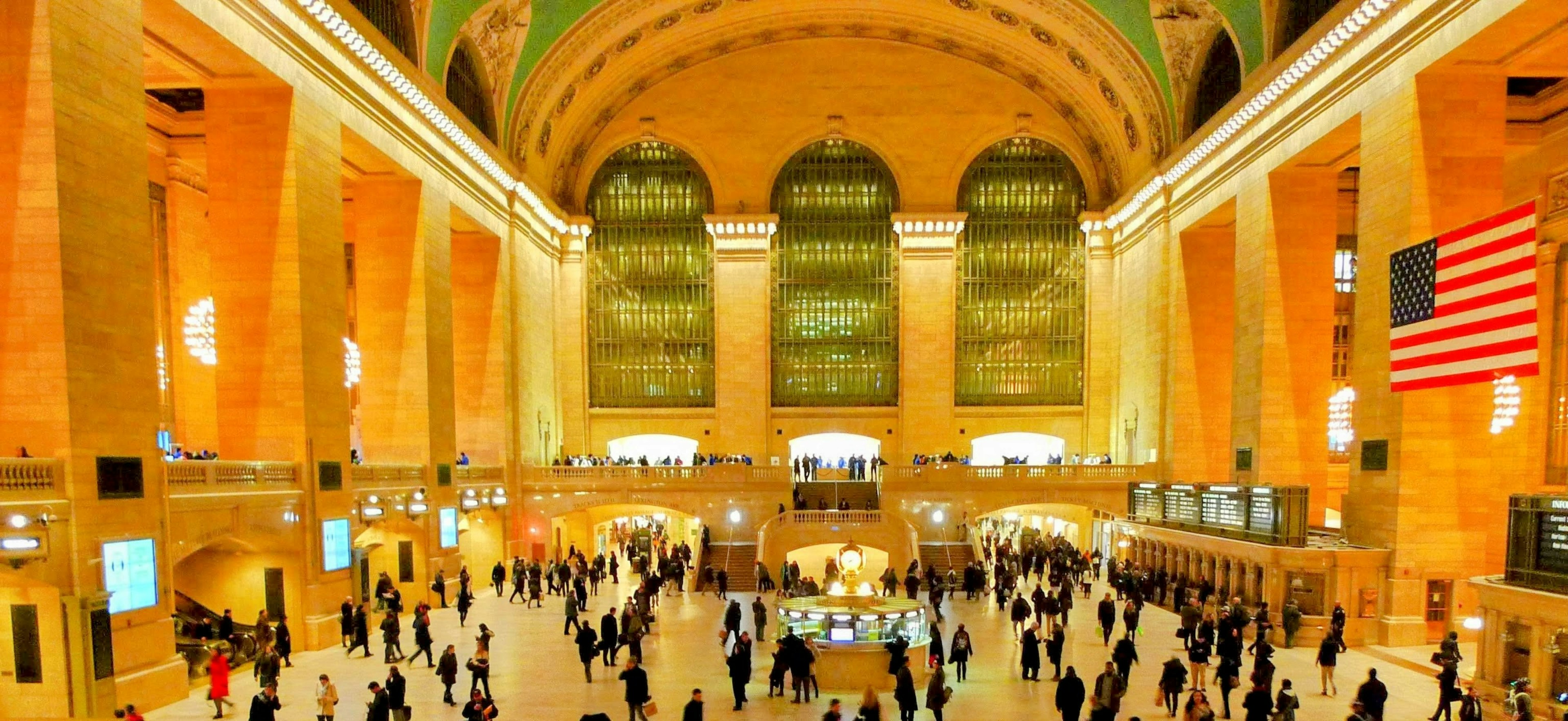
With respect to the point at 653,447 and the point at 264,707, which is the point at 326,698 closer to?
the point at 264,707

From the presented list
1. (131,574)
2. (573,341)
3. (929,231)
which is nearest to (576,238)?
(573,341)

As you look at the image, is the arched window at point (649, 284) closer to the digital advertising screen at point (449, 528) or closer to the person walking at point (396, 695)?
the digital advertising screen at point (449, 528)


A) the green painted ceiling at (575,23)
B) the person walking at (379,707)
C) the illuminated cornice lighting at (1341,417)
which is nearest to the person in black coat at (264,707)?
the person walking at (379,707)

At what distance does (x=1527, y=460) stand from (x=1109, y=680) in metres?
14.4

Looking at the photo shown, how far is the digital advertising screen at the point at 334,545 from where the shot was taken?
1591 cm

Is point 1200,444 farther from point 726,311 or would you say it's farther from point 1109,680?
point 1109,680

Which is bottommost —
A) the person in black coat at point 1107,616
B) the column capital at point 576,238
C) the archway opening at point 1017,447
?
the person in black coat at point 1107,616

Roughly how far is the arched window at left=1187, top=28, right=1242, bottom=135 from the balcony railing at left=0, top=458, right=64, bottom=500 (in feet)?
74.0

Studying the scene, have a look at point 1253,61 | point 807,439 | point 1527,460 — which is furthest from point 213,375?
point 1527,460

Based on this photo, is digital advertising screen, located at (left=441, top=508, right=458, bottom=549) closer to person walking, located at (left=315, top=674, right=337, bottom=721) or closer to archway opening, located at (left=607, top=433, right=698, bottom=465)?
person walking, located at (left=315, top=674, right=337, bottom=721)

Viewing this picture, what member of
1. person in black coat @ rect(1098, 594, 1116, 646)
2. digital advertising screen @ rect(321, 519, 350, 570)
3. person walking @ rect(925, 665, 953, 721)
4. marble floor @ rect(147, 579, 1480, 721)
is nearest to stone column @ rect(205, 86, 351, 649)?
digital advertising screen @ rect(321, 519, 350, 570)

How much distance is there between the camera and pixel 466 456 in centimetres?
2442

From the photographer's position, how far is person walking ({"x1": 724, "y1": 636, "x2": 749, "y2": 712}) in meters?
11.7

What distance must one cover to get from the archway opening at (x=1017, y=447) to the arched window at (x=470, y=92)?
18208 mm
